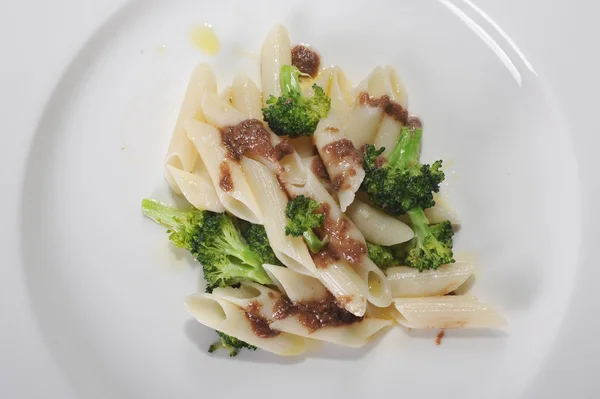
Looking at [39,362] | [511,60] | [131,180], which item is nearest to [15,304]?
[39,362]

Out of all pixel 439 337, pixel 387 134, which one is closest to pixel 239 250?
pixel 387 134

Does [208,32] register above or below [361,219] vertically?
above

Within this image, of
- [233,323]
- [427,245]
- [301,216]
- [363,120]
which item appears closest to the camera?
[301,216]

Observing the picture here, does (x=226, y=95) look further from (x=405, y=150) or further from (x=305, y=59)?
(x=405, y=150)

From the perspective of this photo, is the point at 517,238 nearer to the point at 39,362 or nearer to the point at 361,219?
the point at 361,219

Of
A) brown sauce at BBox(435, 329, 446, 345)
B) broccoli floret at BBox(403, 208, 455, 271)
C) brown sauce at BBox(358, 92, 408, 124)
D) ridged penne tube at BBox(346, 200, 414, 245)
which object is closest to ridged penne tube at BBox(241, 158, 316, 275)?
ridged penne tube at BBox(346, 200, 414, 245)
